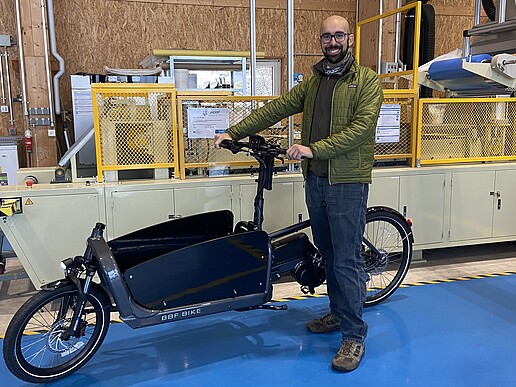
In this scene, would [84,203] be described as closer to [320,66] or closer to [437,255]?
[320,66]

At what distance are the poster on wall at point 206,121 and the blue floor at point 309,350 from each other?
1.39m

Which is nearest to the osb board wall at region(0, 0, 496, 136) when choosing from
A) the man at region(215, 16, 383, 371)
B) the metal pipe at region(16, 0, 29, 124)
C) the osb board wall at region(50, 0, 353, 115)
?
the osb board wall at region(50, 0, 353, 115)

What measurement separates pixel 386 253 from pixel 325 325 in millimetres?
708

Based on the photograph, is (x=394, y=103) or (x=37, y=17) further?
(x=37, y=17)

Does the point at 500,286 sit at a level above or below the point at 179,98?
below

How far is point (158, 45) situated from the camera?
8273 millimetres

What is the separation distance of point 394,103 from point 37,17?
522cm

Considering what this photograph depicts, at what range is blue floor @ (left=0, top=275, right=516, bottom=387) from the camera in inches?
103

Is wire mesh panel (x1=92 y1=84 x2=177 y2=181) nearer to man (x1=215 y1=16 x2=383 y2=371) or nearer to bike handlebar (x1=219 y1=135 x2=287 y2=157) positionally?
bike handlebar (x1=219 y1=135 x2=287 y2=157)

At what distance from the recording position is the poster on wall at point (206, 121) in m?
3.78

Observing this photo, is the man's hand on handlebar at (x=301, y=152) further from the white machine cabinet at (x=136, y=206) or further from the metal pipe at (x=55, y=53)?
the metal pipe at (x=55, y=53)

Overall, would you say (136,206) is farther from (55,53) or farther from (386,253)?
(55,53)

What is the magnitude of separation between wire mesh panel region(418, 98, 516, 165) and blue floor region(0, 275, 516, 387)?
4.68 feet

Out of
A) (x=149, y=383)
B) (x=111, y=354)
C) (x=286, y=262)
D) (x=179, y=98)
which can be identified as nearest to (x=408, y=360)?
(x=286, y=262)
